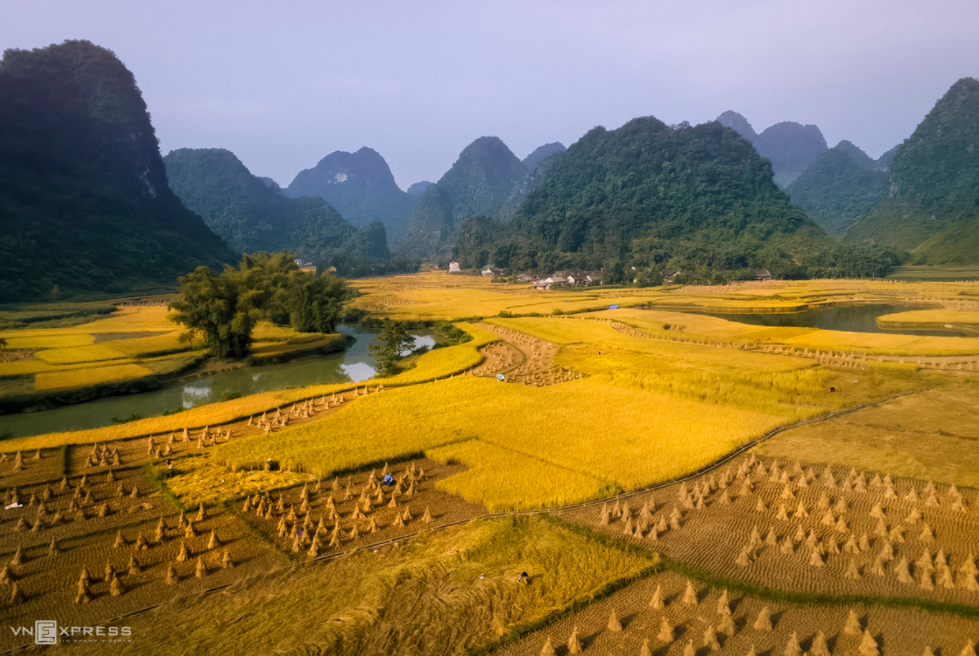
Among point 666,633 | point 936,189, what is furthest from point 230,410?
point 936,189

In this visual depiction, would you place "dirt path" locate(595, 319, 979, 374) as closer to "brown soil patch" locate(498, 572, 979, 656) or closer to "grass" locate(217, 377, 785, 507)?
"grass" locate(217, 377, 785, 507)

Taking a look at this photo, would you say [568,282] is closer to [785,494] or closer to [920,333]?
[920,333]

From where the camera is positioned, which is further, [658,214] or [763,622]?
[658,214]

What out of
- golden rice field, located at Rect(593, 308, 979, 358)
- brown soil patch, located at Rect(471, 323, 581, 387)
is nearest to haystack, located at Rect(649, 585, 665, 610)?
brown soil patch, located at Rect(471, 323, 581, 387)

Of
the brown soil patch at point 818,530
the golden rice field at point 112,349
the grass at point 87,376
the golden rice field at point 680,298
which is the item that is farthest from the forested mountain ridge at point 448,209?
the brown soil patch at point 818,530

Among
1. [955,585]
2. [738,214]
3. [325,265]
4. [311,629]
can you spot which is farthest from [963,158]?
[311,629]

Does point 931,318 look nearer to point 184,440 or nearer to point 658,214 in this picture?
point 184,440

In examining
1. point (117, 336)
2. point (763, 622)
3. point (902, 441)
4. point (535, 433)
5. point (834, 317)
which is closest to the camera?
point (763, 622)
